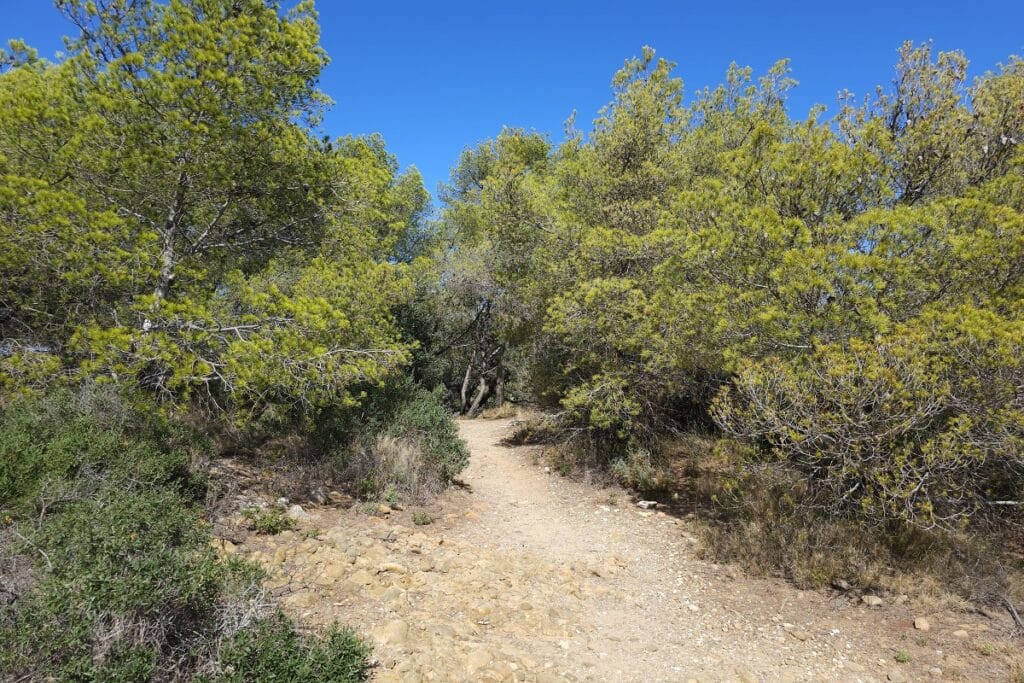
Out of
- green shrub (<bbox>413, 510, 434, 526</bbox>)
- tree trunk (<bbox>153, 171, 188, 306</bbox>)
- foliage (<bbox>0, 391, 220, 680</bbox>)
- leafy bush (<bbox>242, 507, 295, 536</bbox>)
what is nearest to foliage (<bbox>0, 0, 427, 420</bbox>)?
tree trunk (<bbox>153, 171, 188, 306</bbox>)

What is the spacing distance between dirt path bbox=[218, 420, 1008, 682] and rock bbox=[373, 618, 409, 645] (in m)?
0.01

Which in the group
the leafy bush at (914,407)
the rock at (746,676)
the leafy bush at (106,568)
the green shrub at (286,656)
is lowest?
the rock at (746,676)

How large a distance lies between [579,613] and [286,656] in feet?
10.6

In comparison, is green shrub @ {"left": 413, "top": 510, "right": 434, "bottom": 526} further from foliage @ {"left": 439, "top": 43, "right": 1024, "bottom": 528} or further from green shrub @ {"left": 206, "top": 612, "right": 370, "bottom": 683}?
foliage @ {"left": 439, "top": 43, "right": 1024, "bottom": 528}

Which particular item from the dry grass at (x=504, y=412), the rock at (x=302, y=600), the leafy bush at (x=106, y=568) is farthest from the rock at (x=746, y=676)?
the dry grass at (x=504, y=412)

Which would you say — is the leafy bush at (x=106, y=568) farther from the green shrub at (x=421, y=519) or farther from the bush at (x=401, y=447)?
the green shrub at (x=421, y=519)

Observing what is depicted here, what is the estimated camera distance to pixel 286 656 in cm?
345

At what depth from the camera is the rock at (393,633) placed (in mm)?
4363

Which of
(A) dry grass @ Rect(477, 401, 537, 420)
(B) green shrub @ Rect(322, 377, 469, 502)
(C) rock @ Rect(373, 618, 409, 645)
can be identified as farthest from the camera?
(A) dry grass @ Rect(477, 401, 537, 420)

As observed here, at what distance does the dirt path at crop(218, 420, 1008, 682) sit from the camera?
4.53 m

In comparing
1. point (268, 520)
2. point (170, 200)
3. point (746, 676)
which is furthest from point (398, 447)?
point (746, 676)

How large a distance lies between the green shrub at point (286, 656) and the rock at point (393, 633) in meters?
Answer: 0.42

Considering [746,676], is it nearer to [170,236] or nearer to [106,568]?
[106,568]

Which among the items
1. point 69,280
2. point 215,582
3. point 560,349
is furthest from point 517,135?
point 215,582
